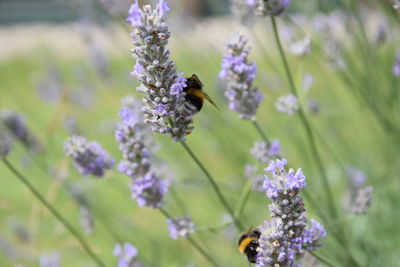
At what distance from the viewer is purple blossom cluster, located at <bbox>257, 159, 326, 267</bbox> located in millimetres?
1027

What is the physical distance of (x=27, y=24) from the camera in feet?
34.8

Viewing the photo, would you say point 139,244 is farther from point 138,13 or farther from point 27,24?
point 27,24

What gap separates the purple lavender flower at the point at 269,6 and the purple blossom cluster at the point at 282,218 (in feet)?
1.65

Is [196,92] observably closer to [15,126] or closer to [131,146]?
[131,146]

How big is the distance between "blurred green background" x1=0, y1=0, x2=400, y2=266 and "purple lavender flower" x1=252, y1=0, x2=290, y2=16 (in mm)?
106

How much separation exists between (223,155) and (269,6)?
5.41ft

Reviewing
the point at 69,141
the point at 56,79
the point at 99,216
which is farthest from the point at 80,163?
the point at 56,79

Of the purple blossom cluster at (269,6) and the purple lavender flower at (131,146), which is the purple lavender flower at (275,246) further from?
the purple blossom cluster at (269,6)

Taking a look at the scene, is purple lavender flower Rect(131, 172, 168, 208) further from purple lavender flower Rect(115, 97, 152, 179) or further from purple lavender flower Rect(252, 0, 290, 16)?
purple lavender flower Rect(252, 0, 290, 16)

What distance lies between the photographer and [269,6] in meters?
1.41

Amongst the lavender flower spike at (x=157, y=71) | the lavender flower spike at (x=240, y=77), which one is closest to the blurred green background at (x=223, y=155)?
the lavender flower spike at (x=240, y=77)

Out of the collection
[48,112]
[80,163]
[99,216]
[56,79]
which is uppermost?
[48,112]

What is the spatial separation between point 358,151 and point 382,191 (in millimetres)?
732

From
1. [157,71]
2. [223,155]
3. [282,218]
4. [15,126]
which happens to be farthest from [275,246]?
[223,155]
